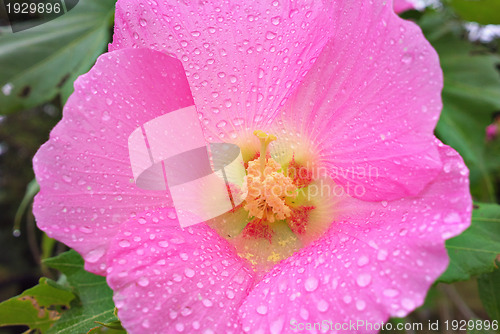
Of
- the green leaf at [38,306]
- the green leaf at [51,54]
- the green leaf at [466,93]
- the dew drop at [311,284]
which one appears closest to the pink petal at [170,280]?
the dew drop at [311,284]

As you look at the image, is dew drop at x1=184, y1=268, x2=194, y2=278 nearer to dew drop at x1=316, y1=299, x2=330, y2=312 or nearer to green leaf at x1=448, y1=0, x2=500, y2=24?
dew drop at x1=316, y1=299, x2=330, y2=312

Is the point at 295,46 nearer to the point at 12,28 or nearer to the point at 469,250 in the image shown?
the point at 469,250

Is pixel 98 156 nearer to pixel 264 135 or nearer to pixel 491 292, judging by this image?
pixel 264 135

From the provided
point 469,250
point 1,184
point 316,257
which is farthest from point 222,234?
point 1,184

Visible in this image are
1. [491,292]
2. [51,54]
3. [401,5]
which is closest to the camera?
[491,292]

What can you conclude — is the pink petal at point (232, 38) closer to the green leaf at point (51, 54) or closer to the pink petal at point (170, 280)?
the pink petal at point (170, 280)

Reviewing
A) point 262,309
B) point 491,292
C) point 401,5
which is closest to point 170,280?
point 262,309

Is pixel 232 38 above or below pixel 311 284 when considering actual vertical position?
above
